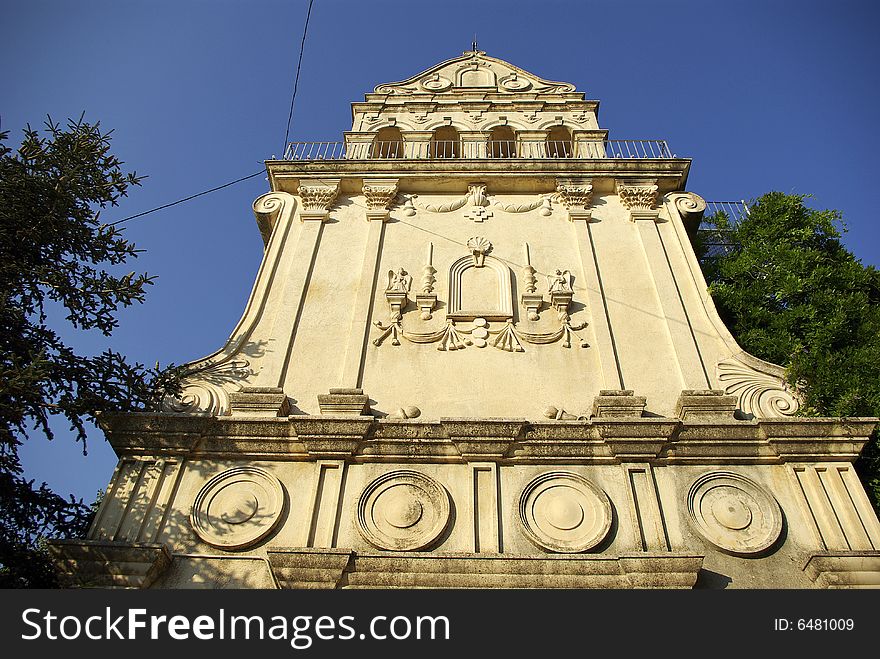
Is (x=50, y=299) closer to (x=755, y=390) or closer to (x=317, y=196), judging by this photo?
(x=317, y=196)

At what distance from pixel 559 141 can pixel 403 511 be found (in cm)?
1127

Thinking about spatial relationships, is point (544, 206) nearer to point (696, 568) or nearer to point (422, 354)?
point (422, 354)

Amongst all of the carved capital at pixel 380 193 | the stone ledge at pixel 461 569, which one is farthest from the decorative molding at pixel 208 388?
the carved capital at pixel 380 193

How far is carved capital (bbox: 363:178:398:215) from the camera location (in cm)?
1269

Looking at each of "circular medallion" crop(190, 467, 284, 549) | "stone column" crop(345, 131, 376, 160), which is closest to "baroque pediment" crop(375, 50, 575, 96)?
"stone column" crop(345, 131, 376, 160)

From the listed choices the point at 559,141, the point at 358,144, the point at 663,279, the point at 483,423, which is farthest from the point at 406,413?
the point at 559,141

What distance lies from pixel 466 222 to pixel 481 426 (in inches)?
205

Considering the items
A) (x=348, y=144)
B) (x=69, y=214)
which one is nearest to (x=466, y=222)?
(x=348, y=144)

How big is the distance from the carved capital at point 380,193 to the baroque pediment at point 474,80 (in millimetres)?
5359

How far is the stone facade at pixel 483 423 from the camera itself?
7.56 metres

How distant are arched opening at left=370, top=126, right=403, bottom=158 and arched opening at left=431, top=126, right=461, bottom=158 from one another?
2.77 feet

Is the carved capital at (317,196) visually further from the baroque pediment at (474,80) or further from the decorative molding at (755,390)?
the decorative molding at (755,390)

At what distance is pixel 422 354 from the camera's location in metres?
10.1

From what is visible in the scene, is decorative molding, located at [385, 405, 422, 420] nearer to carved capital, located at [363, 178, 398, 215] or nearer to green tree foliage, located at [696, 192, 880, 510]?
carved capital, located at [363, 178, 398, 215]
